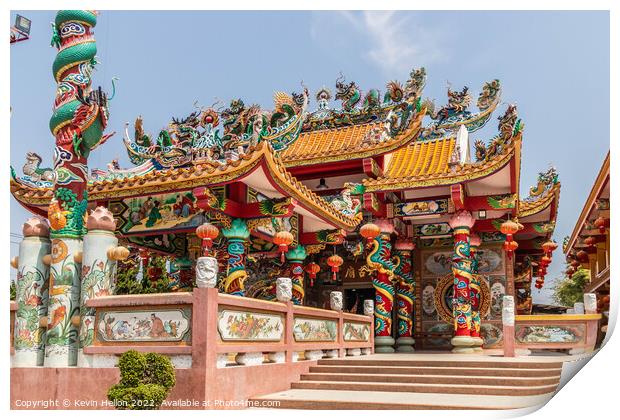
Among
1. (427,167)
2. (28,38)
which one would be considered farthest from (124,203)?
(427,167)

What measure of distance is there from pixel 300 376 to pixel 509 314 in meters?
4.71

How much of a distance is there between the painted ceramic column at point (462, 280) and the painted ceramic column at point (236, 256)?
557 centimetres

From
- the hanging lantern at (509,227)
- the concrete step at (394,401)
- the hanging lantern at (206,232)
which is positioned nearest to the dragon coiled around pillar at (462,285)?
the hanging lantern at (509,227)

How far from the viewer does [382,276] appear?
15.2m

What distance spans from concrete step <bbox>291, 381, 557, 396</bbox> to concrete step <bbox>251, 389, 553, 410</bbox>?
17 cm

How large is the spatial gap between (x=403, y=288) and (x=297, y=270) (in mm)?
3766

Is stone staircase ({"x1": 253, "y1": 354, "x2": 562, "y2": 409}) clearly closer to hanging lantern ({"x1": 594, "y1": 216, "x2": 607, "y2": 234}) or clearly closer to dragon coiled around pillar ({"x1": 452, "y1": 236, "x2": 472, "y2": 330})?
dragon coiled around pillar ({"x1": 452, "y1": 236, "x2": 472, "y2": 330})

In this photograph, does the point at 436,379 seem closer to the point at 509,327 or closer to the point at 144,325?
the point at 509,327

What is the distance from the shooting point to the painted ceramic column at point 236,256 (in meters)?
11.1

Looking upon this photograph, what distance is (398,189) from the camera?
14664 millimetres

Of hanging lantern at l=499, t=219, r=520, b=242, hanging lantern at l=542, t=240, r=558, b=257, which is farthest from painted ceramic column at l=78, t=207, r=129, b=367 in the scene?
hanging lantern at l=542, t=240, r=558, b=257

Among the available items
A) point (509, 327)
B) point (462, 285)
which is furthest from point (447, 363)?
point (462, 285)

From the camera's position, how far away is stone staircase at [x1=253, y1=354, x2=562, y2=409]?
8445 mm

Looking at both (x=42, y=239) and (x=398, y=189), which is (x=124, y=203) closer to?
(x=42, y=239)
